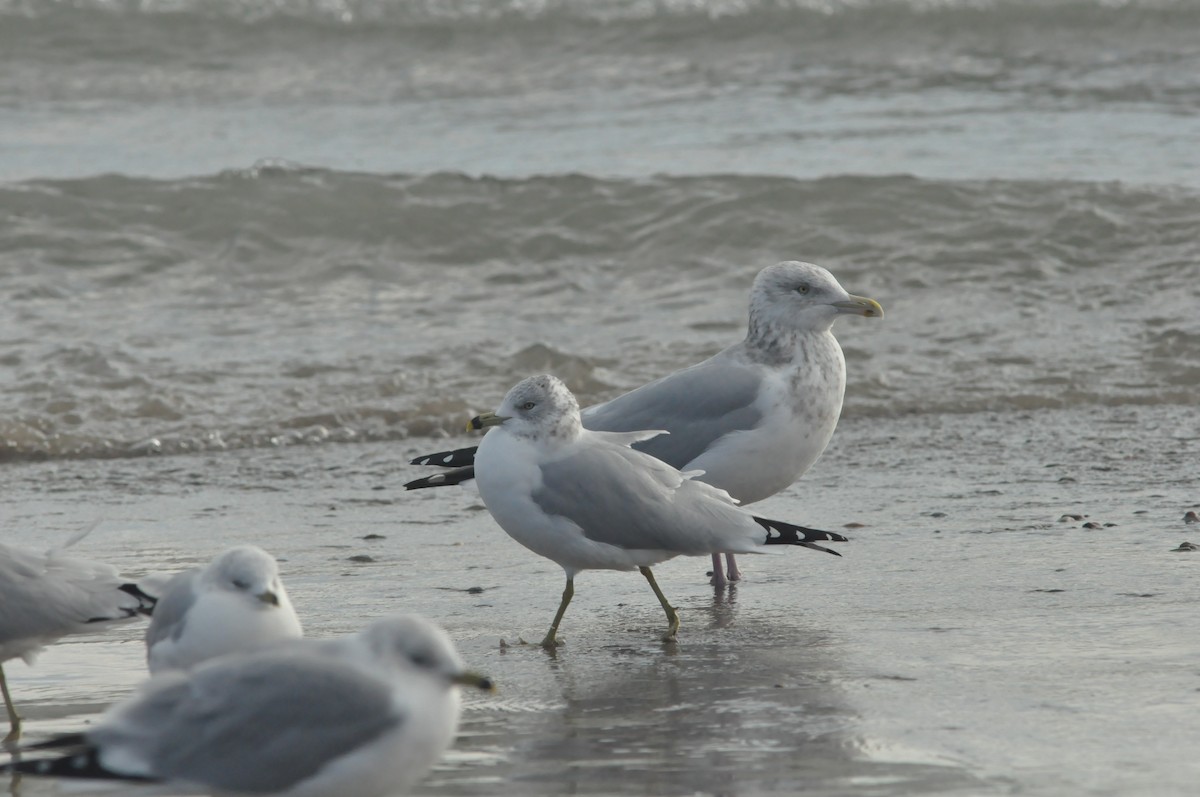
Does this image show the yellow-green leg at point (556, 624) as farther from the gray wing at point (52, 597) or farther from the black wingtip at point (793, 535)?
the gray wing at point (52, 597)

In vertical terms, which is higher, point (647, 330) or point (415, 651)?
point (415, 651)

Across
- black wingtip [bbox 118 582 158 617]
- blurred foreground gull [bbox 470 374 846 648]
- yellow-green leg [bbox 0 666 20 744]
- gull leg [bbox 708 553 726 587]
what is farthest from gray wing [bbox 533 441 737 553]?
yellow-green leg [bbox 0 666 20 744]

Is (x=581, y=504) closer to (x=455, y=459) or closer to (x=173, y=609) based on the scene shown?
(x=455, y=459)

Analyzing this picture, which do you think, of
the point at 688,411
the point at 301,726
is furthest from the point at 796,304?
the point at 301,726

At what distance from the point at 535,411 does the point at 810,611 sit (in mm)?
1008

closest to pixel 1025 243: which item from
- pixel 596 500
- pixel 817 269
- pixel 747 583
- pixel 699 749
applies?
pixel 817 269

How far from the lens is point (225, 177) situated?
11.5 metres

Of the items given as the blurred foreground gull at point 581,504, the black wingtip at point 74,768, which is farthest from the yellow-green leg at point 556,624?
the black wingtip at point 74,768

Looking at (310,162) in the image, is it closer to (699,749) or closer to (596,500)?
(596,500)

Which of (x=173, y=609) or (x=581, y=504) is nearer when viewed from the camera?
(x=173, y=609)

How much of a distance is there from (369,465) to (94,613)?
295 centimetres

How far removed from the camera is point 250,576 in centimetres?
342

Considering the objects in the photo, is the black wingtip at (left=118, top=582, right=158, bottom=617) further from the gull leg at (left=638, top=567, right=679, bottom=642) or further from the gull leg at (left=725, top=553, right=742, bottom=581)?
the gull leg at (left=725, top=553, right=742, bottom=581)

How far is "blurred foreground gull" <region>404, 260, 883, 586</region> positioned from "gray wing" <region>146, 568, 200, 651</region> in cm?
141
